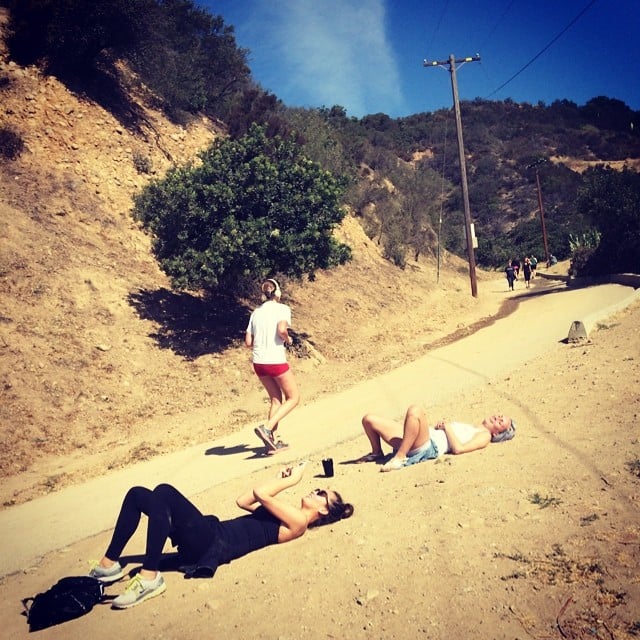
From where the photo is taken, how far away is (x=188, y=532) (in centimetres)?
389

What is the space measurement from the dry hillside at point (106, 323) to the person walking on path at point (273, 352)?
2467 millimetres

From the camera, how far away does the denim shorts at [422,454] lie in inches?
213

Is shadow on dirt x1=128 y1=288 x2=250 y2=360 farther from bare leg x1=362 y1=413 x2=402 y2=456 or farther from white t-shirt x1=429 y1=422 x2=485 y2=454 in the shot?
white t-shirt x1=429 y1=422 x2=485 y2=454

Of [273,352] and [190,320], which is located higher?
[190,320]

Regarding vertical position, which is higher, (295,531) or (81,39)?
(81,39)

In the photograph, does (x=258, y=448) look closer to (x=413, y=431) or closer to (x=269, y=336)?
(x=269, y=336)

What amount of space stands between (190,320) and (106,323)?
2439 millimetres

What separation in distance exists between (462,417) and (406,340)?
32.4 feet

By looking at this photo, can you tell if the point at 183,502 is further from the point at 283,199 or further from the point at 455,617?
the point at 283,199

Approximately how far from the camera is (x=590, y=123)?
75.4 m

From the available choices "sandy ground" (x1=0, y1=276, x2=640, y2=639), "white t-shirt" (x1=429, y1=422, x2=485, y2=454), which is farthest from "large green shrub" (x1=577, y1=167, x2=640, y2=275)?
"white t-shirt" (x1=429, y1=422, x2=485, y2=454)

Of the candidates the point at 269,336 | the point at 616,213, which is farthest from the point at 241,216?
the point at 616,213

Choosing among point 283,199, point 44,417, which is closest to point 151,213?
point 283,199

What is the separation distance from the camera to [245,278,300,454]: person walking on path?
6.49 metres
